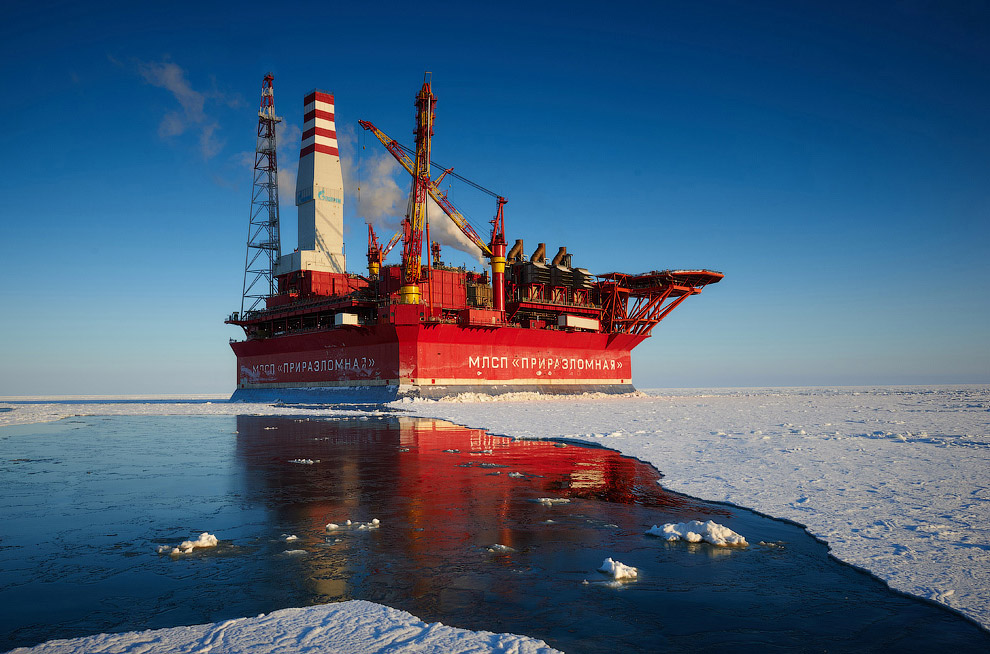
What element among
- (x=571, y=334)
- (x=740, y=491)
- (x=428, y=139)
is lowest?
(x=740, y=491)

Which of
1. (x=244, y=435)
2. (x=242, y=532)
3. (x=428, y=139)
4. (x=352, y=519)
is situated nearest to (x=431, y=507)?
(x=352, y=519)

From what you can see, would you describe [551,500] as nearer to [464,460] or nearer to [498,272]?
[464,460]

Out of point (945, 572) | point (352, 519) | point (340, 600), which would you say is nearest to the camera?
point (340, 600)

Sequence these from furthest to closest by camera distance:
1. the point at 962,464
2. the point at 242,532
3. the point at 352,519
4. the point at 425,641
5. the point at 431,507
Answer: the point at 962,464
the point at 431,507
the point at 352,519
the point at 242,532
the point at 425,641

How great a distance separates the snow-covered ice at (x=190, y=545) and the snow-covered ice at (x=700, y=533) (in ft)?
14.4

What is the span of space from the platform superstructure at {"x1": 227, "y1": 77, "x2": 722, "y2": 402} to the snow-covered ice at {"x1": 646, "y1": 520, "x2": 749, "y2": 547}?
34.0 meters

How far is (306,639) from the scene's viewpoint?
136 inches

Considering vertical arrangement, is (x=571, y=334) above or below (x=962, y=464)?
above

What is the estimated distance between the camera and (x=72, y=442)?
54.1ft

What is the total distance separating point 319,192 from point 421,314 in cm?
1531

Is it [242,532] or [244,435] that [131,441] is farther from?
[242,532]

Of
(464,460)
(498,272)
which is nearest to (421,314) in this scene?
(498,272)

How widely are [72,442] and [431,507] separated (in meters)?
14.4

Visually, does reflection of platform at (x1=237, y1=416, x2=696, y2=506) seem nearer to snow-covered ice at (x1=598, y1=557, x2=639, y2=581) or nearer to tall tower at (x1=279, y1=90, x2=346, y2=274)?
snow-covered ice at (x1=598, y1=557, x2=639, y2=581)
